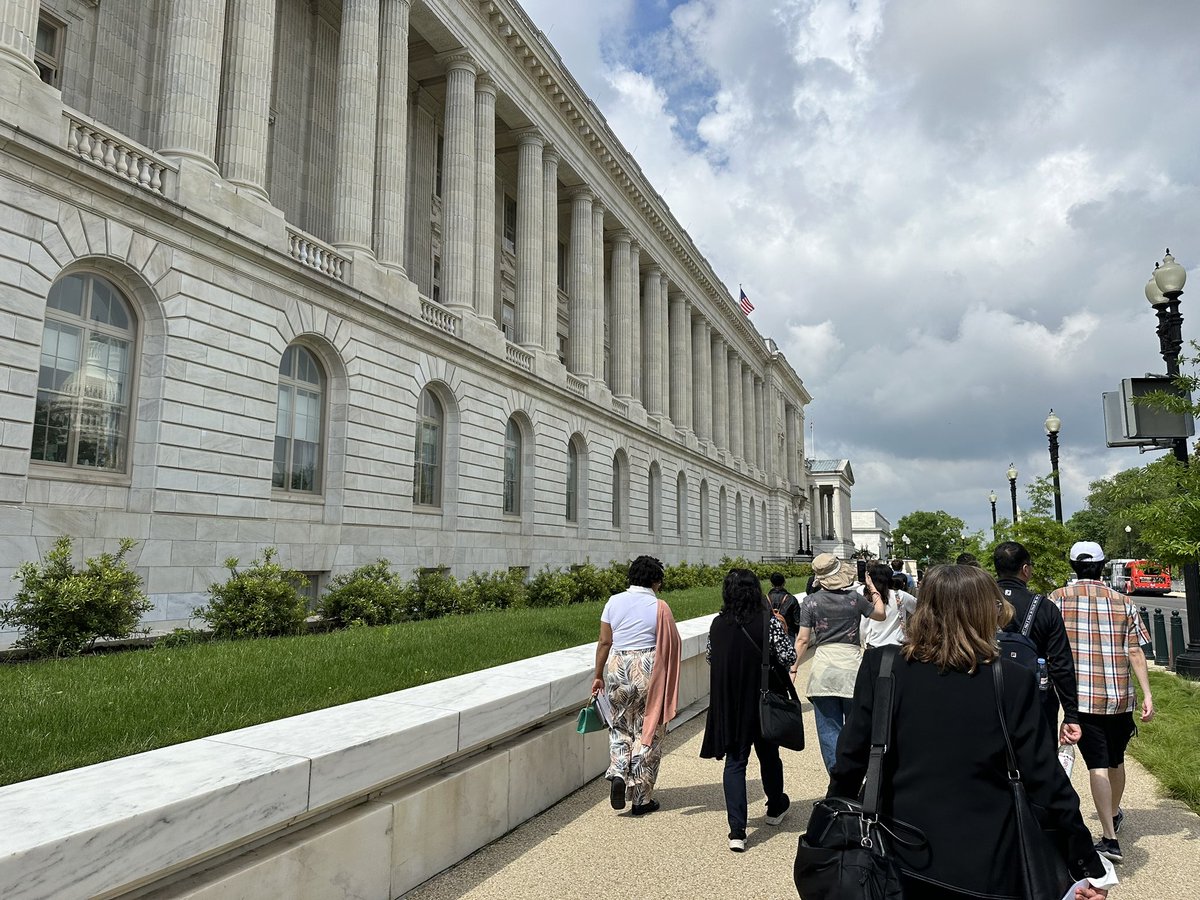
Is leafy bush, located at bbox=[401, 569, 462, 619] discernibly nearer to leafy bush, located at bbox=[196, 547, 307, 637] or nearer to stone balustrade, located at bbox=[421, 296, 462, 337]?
leafy bush, located at bbox=[196, 547, 307, 637]

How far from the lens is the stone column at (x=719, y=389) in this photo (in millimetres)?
61188

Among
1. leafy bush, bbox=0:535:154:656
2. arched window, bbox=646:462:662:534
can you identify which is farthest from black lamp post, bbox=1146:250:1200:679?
arched window, bbox=646:462:662:534

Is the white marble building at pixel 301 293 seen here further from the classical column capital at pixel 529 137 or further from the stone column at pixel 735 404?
the stone column at pixel 735 404

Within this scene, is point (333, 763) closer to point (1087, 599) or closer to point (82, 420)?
point (1087, 599)

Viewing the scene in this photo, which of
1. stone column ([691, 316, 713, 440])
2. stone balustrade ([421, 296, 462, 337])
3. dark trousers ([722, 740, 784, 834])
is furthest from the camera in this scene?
stone column ([691, 316, 713, 440])

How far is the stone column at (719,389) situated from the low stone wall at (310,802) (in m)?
55.1

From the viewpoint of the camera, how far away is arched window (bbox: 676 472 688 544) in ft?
162

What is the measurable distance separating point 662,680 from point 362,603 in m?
11.3

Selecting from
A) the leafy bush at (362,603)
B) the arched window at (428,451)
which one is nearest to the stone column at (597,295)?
the arched window at (428,451)

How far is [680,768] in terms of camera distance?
816 centimetres

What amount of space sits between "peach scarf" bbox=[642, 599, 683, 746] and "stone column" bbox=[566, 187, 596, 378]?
100 ft

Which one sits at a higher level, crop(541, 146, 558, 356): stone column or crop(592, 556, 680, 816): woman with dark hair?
crop(541, 146, 558, 356): stone column

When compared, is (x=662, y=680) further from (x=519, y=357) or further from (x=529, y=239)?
(x=529, y=239)

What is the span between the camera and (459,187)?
1079 inches
